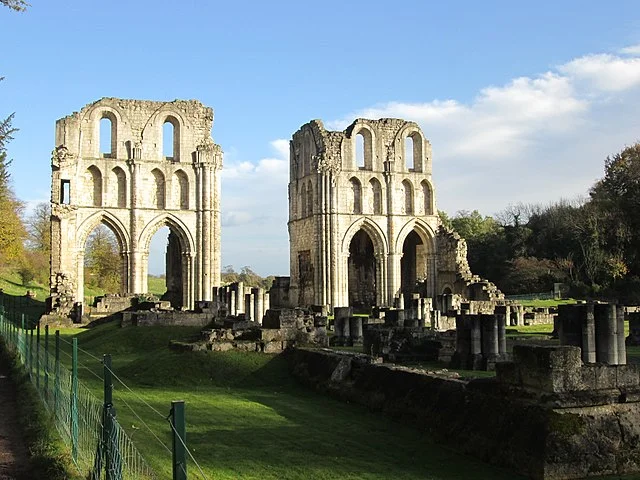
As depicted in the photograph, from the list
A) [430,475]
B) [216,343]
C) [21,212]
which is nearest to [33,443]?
[430,475]

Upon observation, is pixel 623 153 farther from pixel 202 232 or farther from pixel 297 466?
pixel 297 466

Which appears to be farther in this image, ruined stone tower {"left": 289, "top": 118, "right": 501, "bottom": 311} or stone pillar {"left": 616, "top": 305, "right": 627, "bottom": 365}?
ruined stone tower {"left": 289, "top": 118, "right": 501, "bottom": 311}

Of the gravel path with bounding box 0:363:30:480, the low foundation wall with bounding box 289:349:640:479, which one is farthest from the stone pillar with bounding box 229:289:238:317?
the low foundation wall with bounding box 289:349:640:479

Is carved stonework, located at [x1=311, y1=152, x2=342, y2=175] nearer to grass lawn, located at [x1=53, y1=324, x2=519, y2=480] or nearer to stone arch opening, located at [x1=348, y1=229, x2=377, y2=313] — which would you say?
stone arch opening, located at [x1=348, y1=229, x2=377, y2=313]

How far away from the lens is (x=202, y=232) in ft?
131

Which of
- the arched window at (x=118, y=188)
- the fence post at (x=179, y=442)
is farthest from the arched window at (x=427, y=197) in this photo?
the fence post at (x=179, y=442)

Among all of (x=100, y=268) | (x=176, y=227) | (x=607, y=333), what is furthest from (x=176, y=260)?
(x=607, y=333)

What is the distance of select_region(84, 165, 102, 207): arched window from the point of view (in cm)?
3869

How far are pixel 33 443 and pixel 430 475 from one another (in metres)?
4.11

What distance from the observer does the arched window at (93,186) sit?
127 feet

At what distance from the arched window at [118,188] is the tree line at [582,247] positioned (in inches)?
1011

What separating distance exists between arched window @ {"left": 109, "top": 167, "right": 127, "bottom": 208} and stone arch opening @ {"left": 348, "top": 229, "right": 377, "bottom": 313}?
14.2m

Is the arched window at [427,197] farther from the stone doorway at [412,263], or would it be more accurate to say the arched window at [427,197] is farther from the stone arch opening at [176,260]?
the stone arch opening at [176,260]

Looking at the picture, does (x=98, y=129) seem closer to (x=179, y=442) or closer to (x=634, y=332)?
(x=634, y=332)
